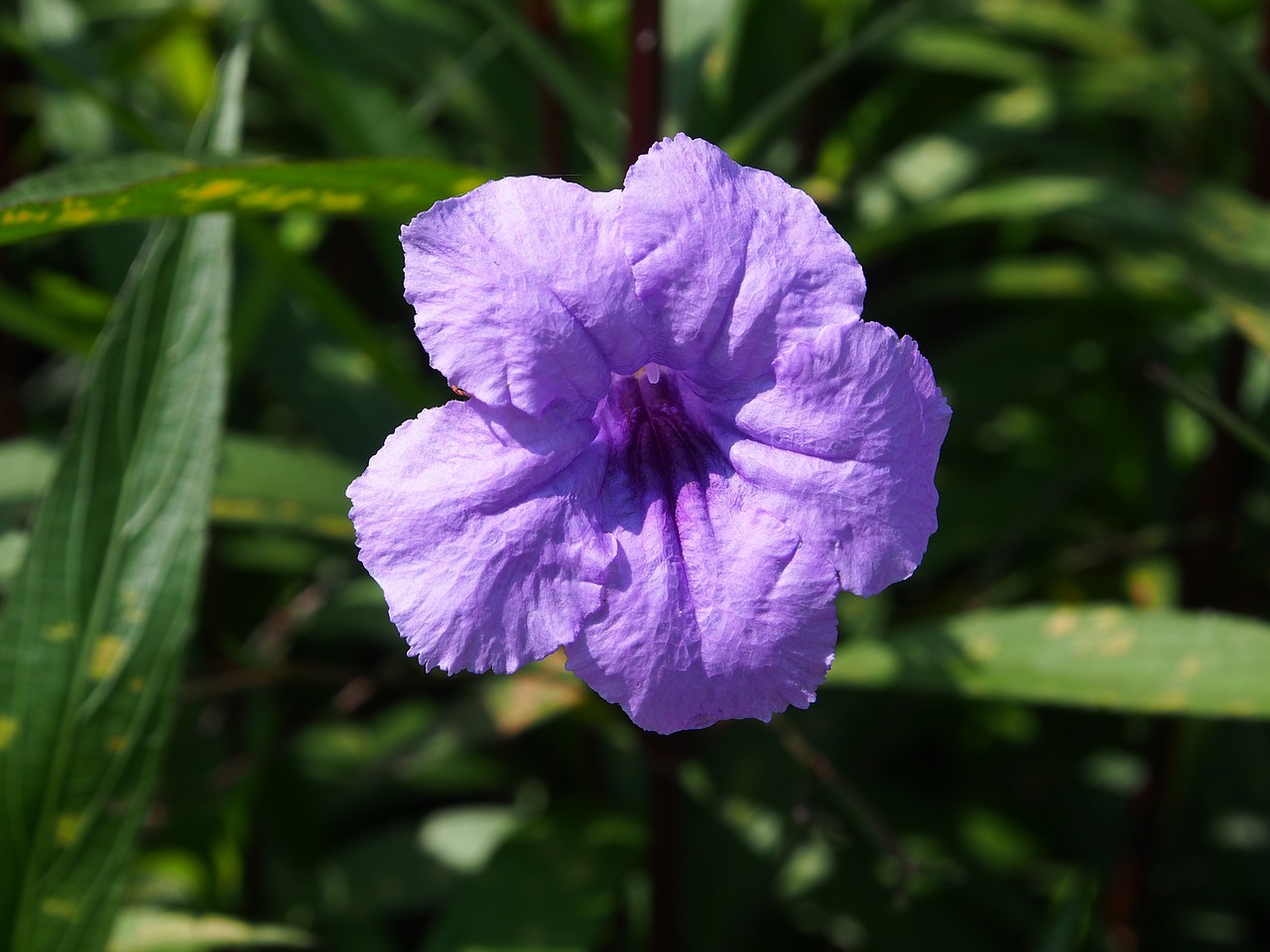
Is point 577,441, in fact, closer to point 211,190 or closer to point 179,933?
point 211,190

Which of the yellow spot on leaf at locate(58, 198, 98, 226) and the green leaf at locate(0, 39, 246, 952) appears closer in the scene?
the yellow spot on leaf at locate(58, 198, 98, 226)

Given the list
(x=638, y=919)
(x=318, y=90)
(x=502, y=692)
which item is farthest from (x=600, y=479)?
(x=638, y=919)

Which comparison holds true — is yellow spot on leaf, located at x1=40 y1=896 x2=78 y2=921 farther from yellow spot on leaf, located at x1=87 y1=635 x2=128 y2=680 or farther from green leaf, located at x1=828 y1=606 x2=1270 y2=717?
green leaf, located at x1=828 y1=606 x2=1270 y2=717

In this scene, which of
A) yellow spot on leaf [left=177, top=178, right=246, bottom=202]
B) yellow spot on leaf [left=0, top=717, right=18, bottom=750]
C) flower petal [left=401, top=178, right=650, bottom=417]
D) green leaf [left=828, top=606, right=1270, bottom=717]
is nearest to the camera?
flower petal [left=401, top=178, right=650, bottom=417]

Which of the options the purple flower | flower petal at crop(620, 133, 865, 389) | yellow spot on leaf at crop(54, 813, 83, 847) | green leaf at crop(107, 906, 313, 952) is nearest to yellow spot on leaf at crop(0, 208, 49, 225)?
the purple flower

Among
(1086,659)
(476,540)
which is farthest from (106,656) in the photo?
(1086,659)

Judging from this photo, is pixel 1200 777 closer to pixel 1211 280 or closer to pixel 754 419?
pixel 1211 280
